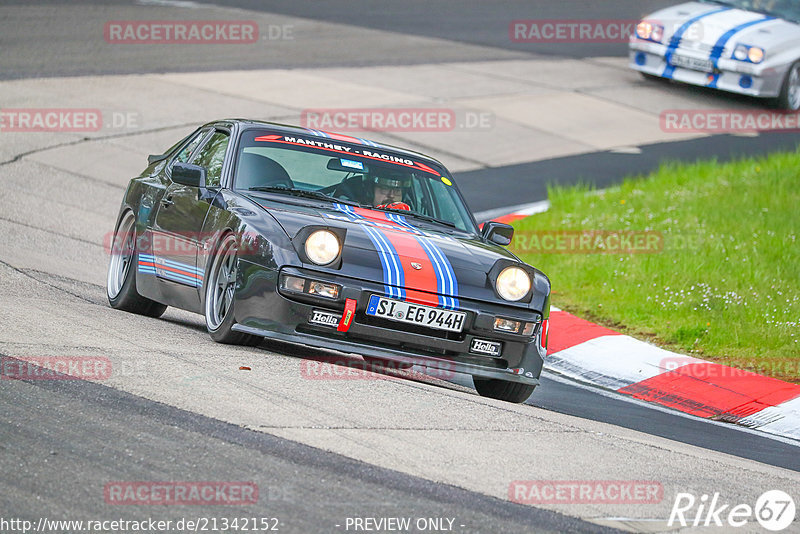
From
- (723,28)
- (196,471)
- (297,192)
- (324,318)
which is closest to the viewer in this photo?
(196,471)

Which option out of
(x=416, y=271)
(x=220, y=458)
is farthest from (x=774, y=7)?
(x=220, y=458)

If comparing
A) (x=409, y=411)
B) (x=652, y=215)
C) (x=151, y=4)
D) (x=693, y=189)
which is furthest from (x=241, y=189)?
(x=151, y=4)

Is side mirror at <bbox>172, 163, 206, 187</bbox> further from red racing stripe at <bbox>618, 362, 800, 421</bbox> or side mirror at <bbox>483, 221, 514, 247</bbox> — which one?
red racing stripe at <bbox>618, 362, 800, 421</bbox>

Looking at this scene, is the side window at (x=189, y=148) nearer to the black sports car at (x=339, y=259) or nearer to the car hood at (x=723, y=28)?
the black sports car at (x=339, y=259)

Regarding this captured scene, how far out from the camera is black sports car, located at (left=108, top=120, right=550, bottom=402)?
6328 mm

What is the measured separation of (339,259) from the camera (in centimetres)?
635

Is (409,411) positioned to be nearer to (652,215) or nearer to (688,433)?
(688,433)

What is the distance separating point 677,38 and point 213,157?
11.7m

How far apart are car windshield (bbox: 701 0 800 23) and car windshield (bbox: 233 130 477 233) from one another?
12196 mm

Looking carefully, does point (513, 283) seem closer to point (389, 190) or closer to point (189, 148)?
point (389, 190)

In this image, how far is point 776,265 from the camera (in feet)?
34.0

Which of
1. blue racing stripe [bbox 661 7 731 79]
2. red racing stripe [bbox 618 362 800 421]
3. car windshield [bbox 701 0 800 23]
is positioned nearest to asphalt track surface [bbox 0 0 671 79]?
blue racing stripe [bbox 661 7 731 79]

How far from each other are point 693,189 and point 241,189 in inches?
291

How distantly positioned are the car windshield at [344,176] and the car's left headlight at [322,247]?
92 cm
